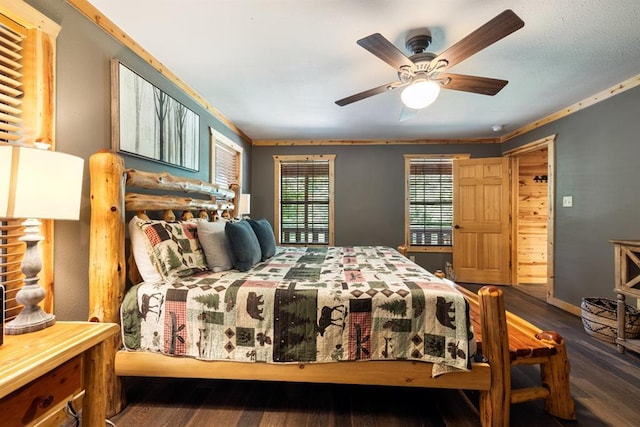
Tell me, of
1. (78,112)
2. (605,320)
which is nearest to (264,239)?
(78,112)

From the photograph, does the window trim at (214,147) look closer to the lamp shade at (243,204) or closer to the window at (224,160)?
the window at (224,160)

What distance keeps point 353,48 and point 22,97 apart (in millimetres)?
2004

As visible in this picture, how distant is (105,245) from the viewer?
63.5 inches

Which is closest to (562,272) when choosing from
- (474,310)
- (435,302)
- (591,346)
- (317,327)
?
(591,346)

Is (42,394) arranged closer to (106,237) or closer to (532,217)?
(106,237)

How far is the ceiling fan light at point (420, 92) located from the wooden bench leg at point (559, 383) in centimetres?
174

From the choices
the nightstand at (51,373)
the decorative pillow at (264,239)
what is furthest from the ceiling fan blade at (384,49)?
the nightstand at (51,373)

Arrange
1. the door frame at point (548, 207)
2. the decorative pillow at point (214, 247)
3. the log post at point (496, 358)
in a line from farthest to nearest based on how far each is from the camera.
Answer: the door frame at point (548, 207) → the decorative pillow at point (214, 247) → the log post at point (496, 358)

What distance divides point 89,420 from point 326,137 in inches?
167

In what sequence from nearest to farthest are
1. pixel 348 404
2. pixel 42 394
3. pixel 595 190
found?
pixel 42 394, pixel 348 404, pixel 595 190

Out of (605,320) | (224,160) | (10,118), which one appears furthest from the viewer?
(224,160)

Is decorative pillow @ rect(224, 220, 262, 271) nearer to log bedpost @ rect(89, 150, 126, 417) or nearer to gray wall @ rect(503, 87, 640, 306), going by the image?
log bedpost @ rect(89, 150, 126, 417)

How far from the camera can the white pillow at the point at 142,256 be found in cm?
179

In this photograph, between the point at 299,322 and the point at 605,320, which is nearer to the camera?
the point at 299,322
